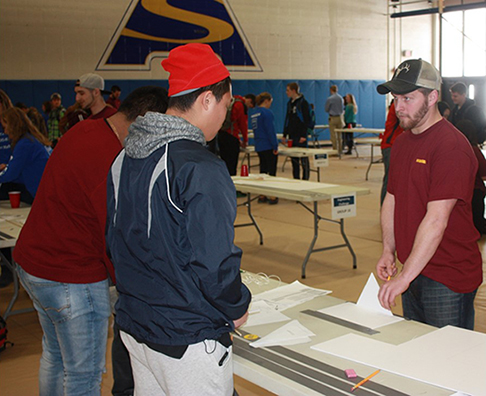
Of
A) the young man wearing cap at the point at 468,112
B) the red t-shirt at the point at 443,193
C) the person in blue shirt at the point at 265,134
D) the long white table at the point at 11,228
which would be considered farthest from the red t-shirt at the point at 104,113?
the person in blue shirt at the point at 265,134

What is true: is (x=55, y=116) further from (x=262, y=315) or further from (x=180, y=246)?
(x=180, y=246)

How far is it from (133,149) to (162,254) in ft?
0.91

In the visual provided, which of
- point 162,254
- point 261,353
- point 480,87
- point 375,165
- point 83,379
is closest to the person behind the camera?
point 162,254

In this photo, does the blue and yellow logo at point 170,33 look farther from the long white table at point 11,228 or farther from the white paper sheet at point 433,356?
the white paper sheet at point 433,356

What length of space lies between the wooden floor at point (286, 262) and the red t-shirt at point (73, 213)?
1.36 metres

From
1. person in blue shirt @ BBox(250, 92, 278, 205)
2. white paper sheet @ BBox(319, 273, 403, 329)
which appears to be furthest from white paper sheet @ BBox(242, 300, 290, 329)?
person in blue shirt @ BBox(250, 92, 278, 205)

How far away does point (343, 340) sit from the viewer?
6.17 ft

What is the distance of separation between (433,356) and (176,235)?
2.68 ft

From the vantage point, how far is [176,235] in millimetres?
1451

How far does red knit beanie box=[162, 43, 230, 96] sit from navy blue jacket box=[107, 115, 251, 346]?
0.16 meters

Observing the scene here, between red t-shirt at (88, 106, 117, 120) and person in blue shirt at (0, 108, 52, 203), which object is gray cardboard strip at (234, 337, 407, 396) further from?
person in blue shirt at (0, 108, 52, 203)

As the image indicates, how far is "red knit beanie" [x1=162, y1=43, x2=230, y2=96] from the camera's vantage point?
1544 mm

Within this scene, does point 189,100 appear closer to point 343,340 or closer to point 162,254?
point 162,254

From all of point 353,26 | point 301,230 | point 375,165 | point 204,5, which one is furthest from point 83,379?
point 353,26
